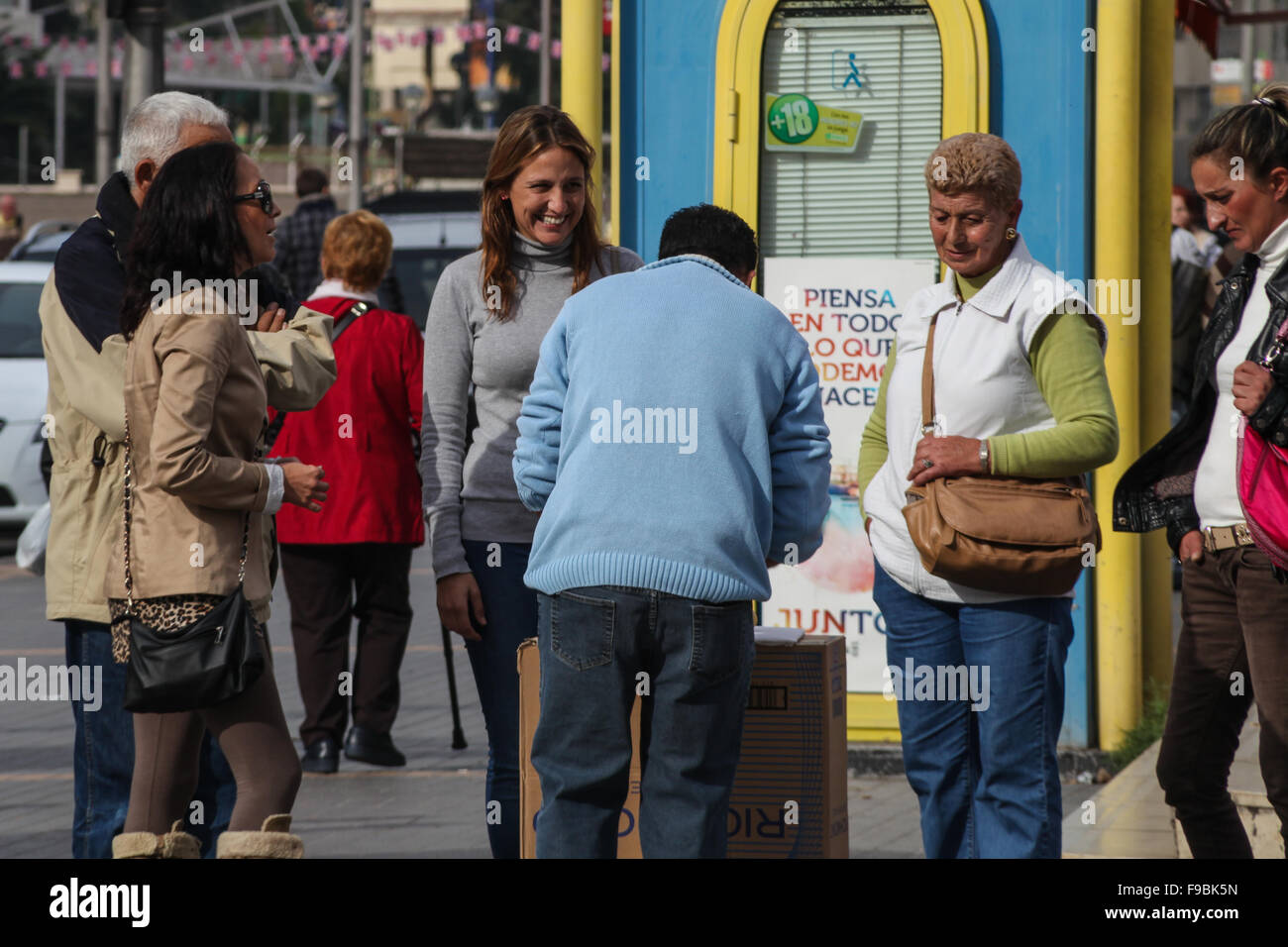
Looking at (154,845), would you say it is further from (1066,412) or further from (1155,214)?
(1155,214)

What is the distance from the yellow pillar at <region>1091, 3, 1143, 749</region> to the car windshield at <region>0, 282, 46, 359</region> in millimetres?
7743

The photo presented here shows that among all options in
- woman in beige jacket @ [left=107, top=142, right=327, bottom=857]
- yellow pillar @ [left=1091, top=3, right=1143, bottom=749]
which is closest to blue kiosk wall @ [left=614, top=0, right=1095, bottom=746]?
yellow pillar @ [left=1091, top=3, right=1143, bottom=749]

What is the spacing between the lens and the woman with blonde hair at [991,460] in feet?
13.6

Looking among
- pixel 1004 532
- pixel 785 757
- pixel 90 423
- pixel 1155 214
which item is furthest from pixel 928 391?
pixel 1155 214

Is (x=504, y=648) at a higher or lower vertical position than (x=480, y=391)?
lower

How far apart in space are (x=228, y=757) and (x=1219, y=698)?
7.07 ft

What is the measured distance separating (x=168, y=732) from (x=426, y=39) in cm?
A: 5478

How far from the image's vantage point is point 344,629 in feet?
23.0

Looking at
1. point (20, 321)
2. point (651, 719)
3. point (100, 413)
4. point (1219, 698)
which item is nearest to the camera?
point (651, 719)

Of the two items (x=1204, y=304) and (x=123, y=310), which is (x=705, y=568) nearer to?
(x=123, y=310)

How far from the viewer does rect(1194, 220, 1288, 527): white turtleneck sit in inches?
158

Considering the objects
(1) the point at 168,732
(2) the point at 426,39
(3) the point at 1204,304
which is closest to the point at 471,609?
(1) the point at 168,732

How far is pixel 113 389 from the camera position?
13.0 ft

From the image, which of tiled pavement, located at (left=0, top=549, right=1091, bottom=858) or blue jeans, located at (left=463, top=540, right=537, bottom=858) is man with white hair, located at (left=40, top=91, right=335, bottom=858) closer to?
blue jeans, located at (left=463, top=540, right=537, bottom=858)
